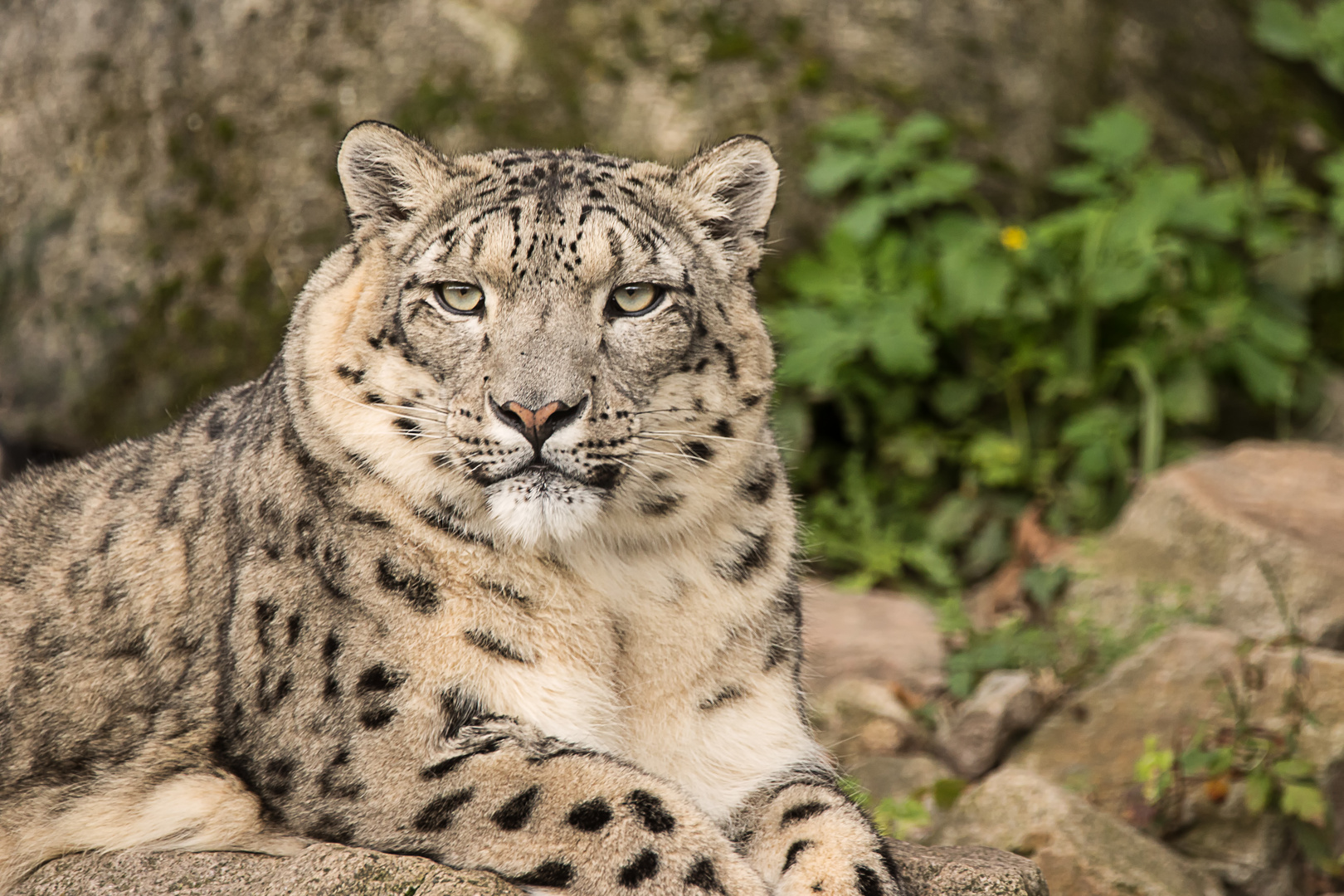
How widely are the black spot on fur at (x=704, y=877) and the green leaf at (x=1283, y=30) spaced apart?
835 centimetres

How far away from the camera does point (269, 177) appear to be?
8164 mm

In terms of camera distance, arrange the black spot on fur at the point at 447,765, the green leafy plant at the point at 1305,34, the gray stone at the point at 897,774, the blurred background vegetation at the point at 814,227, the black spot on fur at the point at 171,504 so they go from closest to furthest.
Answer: the black spot on fur at the point at 447,765
the black spot on fur at the point at 171,504
the gray stone at the point at 897,774
the blurred background vegetation at the point at 814,227
the green leafy plant at the point at 1305,34

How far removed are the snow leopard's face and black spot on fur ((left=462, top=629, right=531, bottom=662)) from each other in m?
0.27

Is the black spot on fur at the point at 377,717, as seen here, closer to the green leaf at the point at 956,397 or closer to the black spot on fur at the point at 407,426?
the black spot on fur at the point at 407,426

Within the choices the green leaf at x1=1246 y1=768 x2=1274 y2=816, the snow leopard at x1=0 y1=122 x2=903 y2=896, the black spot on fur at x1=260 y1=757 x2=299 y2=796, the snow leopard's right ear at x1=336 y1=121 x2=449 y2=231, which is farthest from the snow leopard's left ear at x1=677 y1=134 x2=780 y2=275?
the green leaf at x1=1246 y1=768 x2=1274 y2=816

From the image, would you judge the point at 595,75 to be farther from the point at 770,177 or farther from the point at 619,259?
the point at 619,259

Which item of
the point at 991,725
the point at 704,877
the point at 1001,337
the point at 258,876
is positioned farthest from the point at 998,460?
the point at 258,876

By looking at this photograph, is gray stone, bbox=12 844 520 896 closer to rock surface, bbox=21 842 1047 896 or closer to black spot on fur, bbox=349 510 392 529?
rock surface, bbox=21 842 1047 896

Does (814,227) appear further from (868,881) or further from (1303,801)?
(868,881)

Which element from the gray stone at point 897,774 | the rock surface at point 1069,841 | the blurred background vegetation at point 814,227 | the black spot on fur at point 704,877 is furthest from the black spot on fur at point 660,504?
the blurred background vegetation at point 814,227

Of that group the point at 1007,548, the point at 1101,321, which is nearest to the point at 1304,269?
the point at 1101,321

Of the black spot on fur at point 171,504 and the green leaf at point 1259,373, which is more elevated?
the black spot on fur at point 171,504

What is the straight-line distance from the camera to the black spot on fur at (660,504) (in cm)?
401

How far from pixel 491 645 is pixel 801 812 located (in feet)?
3.23
